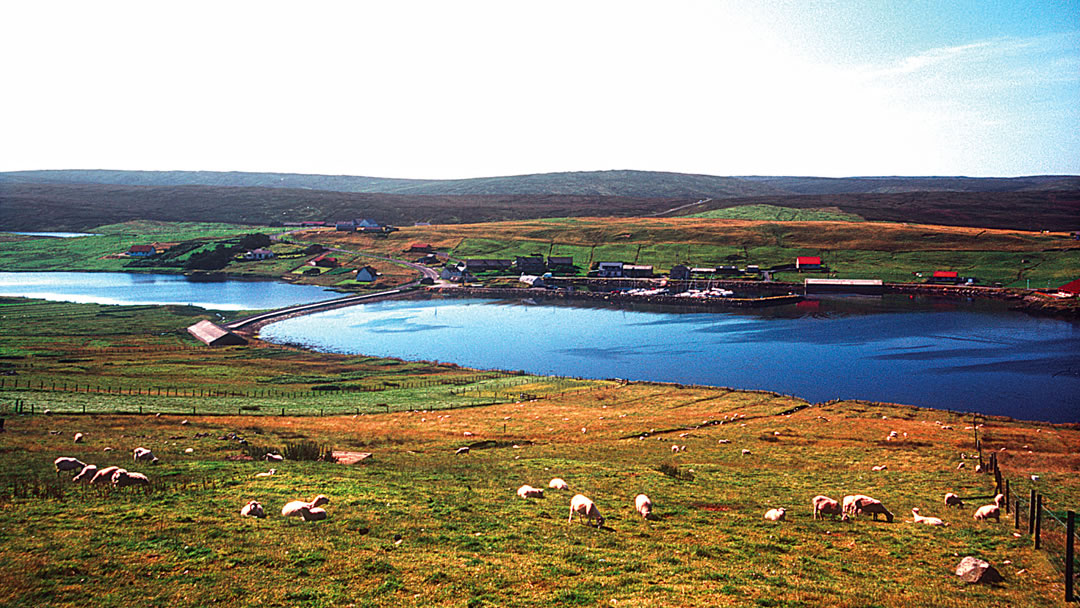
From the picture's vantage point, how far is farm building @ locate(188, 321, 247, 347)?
89625 millimetres

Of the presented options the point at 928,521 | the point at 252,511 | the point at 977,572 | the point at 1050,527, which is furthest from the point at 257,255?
the point at 977,572

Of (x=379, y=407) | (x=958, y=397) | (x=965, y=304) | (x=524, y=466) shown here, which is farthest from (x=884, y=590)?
(x=965, y=304)

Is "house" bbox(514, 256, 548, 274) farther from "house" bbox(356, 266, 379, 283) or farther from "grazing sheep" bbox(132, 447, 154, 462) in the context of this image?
"grazing sheep" bbox(132, 447, 154, 462)

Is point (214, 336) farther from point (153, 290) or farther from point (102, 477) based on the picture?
point (153, 290)

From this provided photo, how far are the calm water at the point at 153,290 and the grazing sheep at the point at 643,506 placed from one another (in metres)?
124

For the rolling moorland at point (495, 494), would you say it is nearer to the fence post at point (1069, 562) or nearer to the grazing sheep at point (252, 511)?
the grazing sheep at point (252, 511)

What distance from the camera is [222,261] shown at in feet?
623

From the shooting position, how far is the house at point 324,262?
181 meters

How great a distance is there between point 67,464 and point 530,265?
151328 mm

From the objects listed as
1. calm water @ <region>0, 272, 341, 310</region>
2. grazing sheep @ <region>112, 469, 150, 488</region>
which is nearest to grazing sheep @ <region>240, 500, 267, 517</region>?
grazing sheep @ <region>112, 469, 150, 488</region>

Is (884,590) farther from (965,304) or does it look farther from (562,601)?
(965,304)

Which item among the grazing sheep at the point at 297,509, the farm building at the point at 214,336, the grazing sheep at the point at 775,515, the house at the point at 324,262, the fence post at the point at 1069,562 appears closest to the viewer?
the fence post at the point at 1069,562

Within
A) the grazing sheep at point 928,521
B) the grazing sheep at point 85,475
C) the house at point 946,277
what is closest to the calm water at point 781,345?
the house at point 946,277

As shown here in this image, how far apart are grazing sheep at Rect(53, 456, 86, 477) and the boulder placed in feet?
93.6
